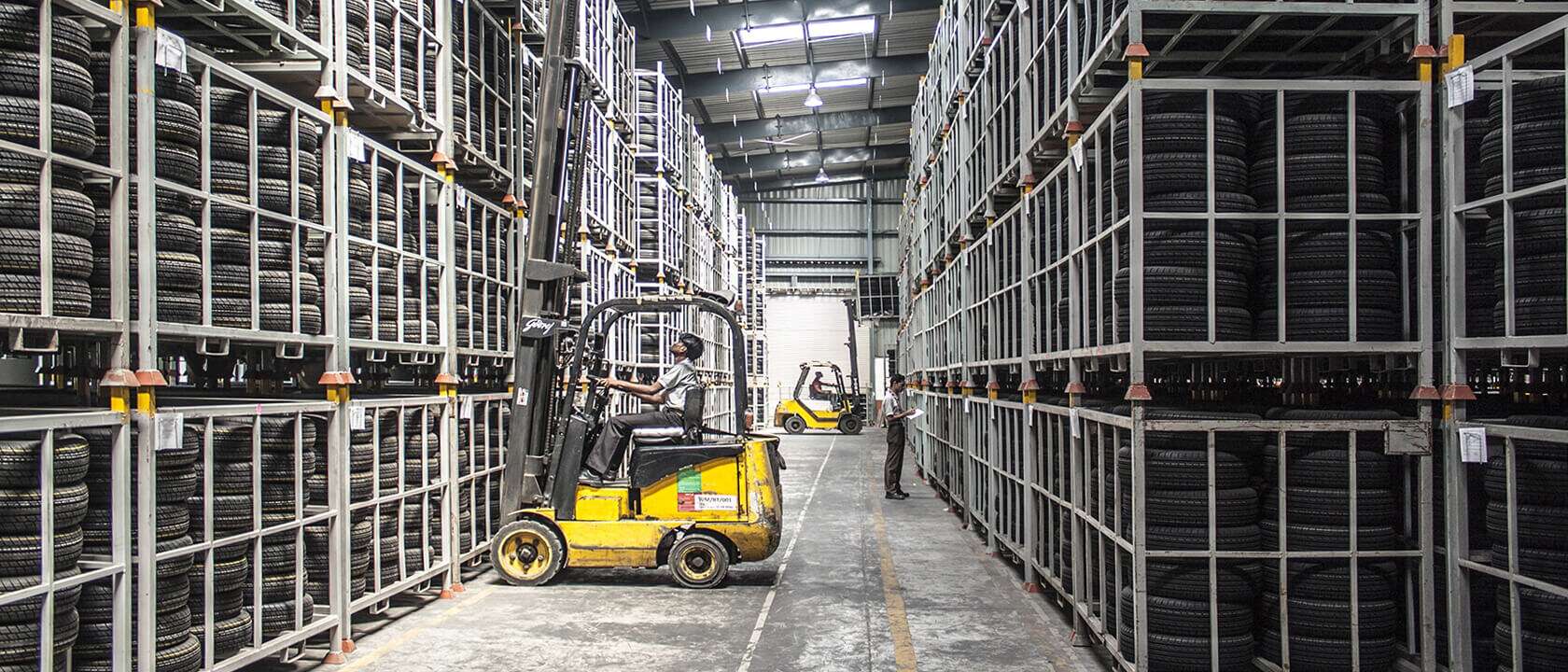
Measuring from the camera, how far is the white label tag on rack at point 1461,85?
18.1ft

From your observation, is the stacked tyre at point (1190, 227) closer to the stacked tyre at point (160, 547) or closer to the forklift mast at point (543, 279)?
the stacked tyre at point (160, 547)

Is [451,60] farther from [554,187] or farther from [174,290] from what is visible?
[174,290]

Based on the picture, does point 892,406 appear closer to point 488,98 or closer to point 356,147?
point 488,98

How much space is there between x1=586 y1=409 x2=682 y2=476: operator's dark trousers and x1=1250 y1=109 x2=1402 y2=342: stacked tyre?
18.9ft

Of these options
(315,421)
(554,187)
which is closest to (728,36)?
(554,187)

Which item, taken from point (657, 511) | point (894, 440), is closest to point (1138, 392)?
point (657, 511)

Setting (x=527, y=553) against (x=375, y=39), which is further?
(x=527, y=553)

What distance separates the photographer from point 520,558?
966 centimetres

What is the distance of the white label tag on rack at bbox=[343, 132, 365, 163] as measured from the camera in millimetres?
7255

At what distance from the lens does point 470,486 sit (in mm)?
9641

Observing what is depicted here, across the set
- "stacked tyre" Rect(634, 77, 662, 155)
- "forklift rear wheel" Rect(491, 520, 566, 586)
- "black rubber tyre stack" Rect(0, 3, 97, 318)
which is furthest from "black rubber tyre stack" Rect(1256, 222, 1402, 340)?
"stacked tyre" Rect(634, 77, 662, 155)

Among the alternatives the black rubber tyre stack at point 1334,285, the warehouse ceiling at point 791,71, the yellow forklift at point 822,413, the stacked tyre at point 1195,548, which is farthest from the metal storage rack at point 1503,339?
the yellow forklift at point 822,413

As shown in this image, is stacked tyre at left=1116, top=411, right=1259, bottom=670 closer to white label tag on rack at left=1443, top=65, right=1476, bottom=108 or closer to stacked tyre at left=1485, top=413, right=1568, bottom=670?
stacked tyre at left=1485, top=413, right=1568, bottom=670

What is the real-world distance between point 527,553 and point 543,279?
2558 millimetres
